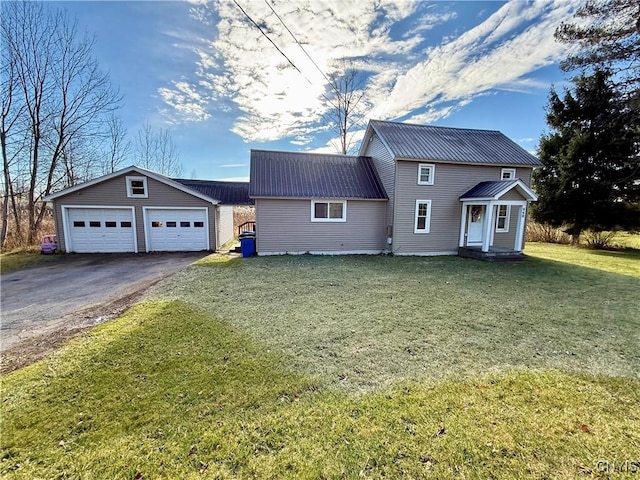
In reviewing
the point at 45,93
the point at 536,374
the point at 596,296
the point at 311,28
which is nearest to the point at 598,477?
the point at 536,374

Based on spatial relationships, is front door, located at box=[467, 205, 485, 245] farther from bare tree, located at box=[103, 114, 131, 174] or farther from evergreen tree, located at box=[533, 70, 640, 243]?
bare tree, located at box=[103, 114, 131, 174]

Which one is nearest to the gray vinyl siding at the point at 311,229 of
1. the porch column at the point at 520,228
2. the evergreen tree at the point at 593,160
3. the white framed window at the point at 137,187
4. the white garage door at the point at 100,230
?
the white framed window at the point at 137,187

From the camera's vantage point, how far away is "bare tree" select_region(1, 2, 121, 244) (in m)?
14.0

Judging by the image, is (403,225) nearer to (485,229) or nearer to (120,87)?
(485,229)

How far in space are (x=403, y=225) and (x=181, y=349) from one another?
33.6 feet

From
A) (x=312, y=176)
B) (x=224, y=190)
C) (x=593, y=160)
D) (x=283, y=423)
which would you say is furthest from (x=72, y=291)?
(x=593, y=160)

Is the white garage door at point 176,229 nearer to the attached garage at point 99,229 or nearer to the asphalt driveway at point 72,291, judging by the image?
the attached garage at point 99,229

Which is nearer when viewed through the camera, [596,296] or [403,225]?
[596,296]

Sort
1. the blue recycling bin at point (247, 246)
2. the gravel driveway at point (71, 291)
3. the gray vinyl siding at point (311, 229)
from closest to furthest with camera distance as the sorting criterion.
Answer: the gravel driveway at point (71, 291) → the blue recycling bin at point (247, 246) → the gray vinyl siding at point (311, 229)

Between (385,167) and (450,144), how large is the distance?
3379mm

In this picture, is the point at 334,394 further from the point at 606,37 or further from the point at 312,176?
the point at 606,37

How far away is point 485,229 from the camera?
11664 millimetres

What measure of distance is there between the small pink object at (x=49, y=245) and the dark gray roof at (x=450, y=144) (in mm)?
15492

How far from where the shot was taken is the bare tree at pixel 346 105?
2181 centimetres
